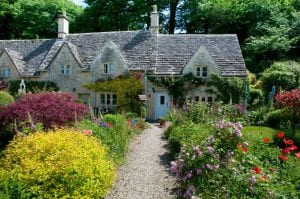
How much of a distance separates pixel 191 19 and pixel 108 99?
1773 cm

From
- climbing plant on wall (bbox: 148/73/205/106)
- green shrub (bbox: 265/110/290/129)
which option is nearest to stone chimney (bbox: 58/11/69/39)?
climbing plant on wall (bbox: 148/73/205/106)

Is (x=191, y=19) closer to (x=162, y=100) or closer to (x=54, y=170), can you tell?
(x=162, y=100)

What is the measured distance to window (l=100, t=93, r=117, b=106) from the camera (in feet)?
100

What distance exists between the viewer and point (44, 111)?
46.9ft

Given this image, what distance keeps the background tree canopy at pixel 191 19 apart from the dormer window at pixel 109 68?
1393 centimetres

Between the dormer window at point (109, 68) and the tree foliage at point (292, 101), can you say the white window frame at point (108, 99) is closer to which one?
the dormer window at point (109, 68)

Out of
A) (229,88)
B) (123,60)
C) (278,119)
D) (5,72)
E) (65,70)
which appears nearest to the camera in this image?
(278,119)

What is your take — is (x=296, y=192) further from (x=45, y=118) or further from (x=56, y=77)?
(x=56, y=77)

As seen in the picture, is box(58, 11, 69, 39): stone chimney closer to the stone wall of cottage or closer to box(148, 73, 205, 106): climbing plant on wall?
the stone wall of cottage

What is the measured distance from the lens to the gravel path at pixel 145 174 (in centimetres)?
1034

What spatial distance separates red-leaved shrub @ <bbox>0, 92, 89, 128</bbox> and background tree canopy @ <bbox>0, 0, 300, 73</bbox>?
81.1 ft

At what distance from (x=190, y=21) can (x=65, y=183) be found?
3839 cm

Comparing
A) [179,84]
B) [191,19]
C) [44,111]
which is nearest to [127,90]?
[179,84]

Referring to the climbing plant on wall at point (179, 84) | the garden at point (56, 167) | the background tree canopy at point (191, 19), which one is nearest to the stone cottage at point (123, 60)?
the climbing plant on wall at point (179, 84)
